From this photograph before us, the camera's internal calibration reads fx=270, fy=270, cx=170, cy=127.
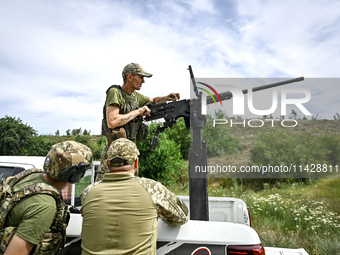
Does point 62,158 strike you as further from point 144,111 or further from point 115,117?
point 144,111

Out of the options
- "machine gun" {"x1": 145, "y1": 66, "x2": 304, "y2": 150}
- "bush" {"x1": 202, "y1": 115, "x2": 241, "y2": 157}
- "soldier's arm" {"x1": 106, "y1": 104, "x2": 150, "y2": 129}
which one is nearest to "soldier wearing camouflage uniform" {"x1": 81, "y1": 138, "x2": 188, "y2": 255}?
"soldier's arm" {"x1": 106, "y1": 104, "x2": 150, "y2": 129}

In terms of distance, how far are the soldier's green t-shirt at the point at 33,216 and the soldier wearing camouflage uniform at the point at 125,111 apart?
1254 millimetres

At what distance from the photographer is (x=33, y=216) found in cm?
166

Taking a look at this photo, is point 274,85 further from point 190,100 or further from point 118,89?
point 118,89

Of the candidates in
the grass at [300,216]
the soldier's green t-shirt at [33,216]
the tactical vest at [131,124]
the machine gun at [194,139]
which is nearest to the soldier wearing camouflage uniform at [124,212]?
the soldier's green t-shirt at [33,216]

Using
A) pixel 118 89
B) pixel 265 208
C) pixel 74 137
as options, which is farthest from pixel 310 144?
pixel 74 137

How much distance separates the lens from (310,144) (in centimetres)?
980

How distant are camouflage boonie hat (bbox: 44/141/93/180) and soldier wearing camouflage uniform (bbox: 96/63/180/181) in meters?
1.06

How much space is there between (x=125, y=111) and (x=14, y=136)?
76.3 ft

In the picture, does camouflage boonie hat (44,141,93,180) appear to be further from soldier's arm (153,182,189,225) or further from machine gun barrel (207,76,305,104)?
machine gun barrel (207,76,305,104)

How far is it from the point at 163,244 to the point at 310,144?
9.40 metres

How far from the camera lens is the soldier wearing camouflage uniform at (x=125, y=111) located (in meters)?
3.16

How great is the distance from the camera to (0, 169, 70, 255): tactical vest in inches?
66.2

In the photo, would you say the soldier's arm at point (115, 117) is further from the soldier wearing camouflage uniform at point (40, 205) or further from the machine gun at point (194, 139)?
the soldier wearing camouflage uniform at point (40, 205)
